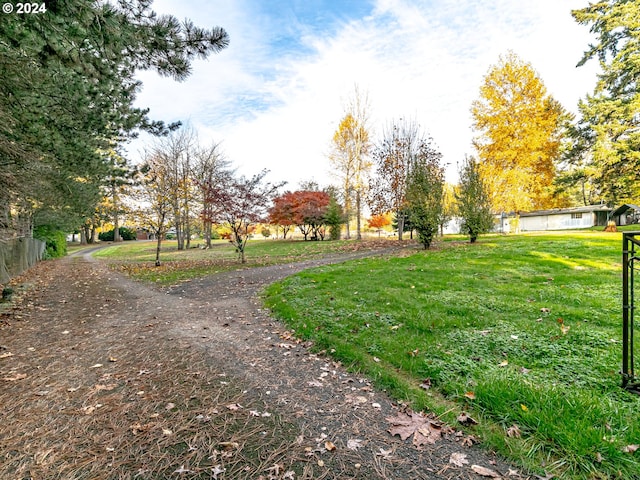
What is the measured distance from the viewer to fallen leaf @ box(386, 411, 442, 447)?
211cm

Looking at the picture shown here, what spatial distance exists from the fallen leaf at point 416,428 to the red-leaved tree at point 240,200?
11140 millimetres

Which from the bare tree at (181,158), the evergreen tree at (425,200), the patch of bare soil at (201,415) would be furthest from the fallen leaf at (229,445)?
the bare tree at (181,158)

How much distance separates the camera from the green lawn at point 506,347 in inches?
77.8

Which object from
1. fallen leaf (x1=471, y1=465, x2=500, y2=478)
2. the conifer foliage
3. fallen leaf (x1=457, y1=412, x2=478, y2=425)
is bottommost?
fallen leaf (x1=471, y1=465, x2=500, y2=478)

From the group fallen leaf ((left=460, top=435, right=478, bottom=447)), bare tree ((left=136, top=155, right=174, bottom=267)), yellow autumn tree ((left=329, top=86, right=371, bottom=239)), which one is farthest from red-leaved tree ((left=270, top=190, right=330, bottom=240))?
fallen leaf ((left=460, top=435, right=478, bottom=447))

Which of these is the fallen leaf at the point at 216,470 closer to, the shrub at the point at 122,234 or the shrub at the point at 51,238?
the shrub at the point at 51,238

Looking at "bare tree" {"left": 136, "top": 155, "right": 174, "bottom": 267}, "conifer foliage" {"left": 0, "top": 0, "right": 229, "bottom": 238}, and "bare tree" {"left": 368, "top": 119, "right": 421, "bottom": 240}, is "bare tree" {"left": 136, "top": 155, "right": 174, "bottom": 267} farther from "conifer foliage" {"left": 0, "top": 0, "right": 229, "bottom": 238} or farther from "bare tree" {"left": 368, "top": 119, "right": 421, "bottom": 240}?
"bare tree" {"left": 368, "top": 119, "right": 421, "bottom": 240}

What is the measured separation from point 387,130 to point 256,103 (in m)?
8.66

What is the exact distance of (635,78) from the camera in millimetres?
15977

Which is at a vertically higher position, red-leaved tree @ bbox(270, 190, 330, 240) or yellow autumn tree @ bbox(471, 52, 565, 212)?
yellow autumn tree @ bbox(471, 52, 565, 212)

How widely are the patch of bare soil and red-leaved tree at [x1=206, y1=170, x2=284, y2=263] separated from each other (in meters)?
8.34

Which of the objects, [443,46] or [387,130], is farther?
[387,130]

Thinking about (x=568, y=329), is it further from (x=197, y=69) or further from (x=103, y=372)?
(x=197, y=69)

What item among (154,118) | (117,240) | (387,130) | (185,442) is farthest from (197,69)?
(117,240)
